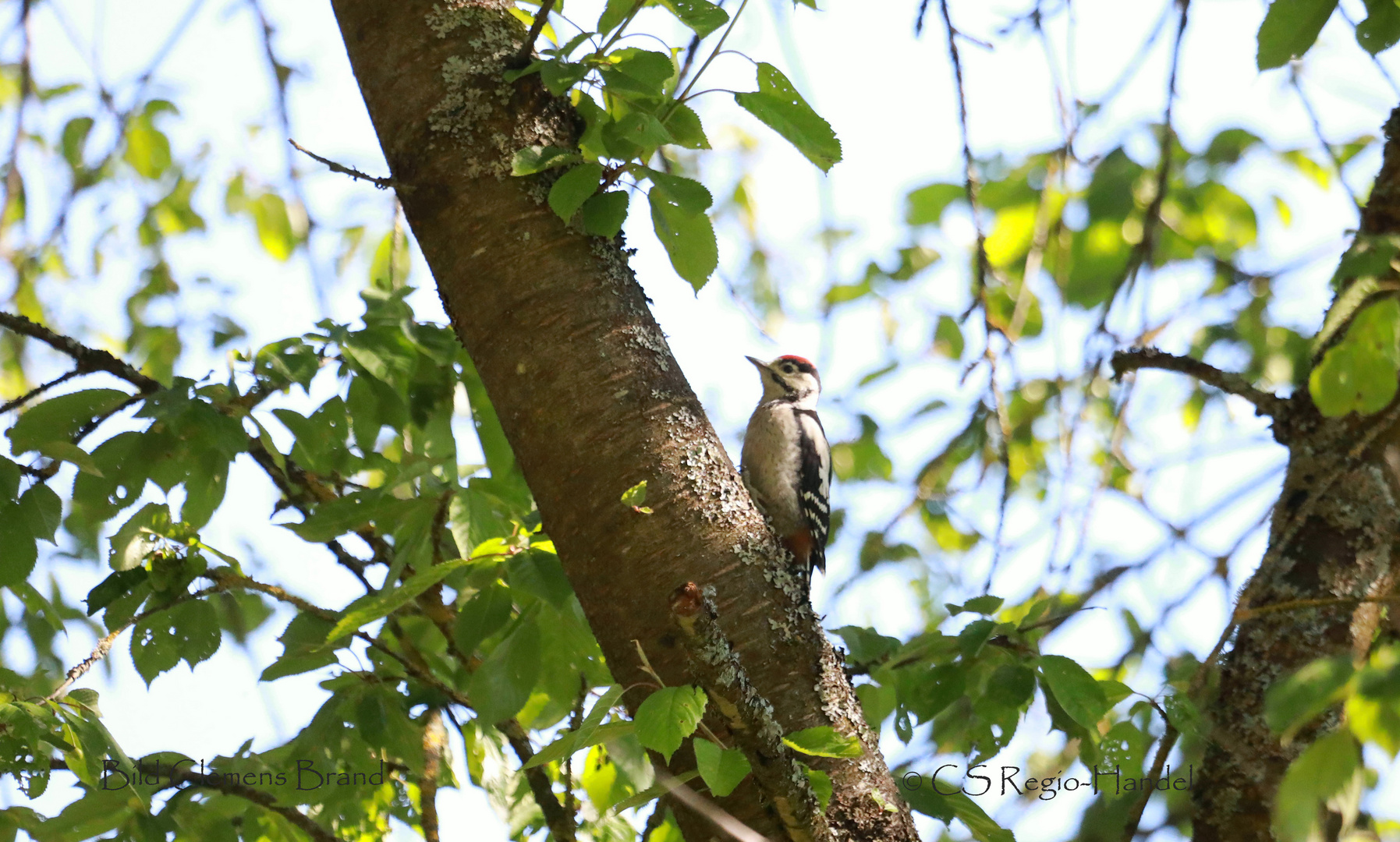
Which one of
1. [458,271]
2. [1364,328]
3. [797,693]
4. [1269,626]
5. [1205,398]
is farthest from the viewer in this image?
[1205,398]

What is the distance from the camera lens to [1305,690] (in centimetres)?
109

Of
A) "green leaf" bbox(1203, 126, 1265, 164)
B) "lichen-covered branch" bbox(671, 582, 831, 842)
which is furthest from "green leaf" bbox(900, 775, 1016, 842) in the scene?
"green leaf" bbox(1203, 126, 1265, 164)

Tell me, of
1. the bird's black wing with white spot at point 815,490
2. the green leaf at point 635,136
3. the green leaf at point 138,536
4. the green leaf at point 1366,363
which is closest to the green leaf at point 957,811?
the green leaf at point 1366,363

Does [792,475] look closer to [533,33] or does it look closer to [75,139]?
[533,33]

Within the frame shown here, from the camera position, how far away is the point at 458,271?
85.6 inches

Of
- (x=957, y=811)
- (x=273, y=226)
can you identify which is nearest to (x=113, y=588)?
(x=957, y=811)

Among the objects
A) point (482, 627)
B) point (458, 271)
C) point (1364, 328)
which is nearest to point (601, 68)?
point (458, 271)

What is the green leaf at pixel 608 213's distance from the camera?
2.08 metres

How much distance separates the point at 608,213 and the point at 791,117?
15.2 inches

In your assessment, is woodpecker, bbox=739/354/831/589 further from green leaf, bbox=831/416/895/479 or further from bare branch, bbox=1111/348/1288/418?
bare branch, bbox=1111/348/1288/418

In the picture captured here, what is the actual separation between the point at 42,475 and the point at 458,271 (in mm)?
895

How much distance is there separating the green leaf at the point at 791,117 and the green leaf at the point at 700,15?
0.13 m

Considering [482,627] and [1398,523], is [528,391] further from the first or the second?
→ [1398,523]

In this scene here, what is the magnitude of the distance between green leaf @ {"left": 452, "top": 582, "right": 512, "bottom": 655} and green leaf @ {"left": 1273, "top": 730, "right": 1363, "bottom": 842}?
1.56m
